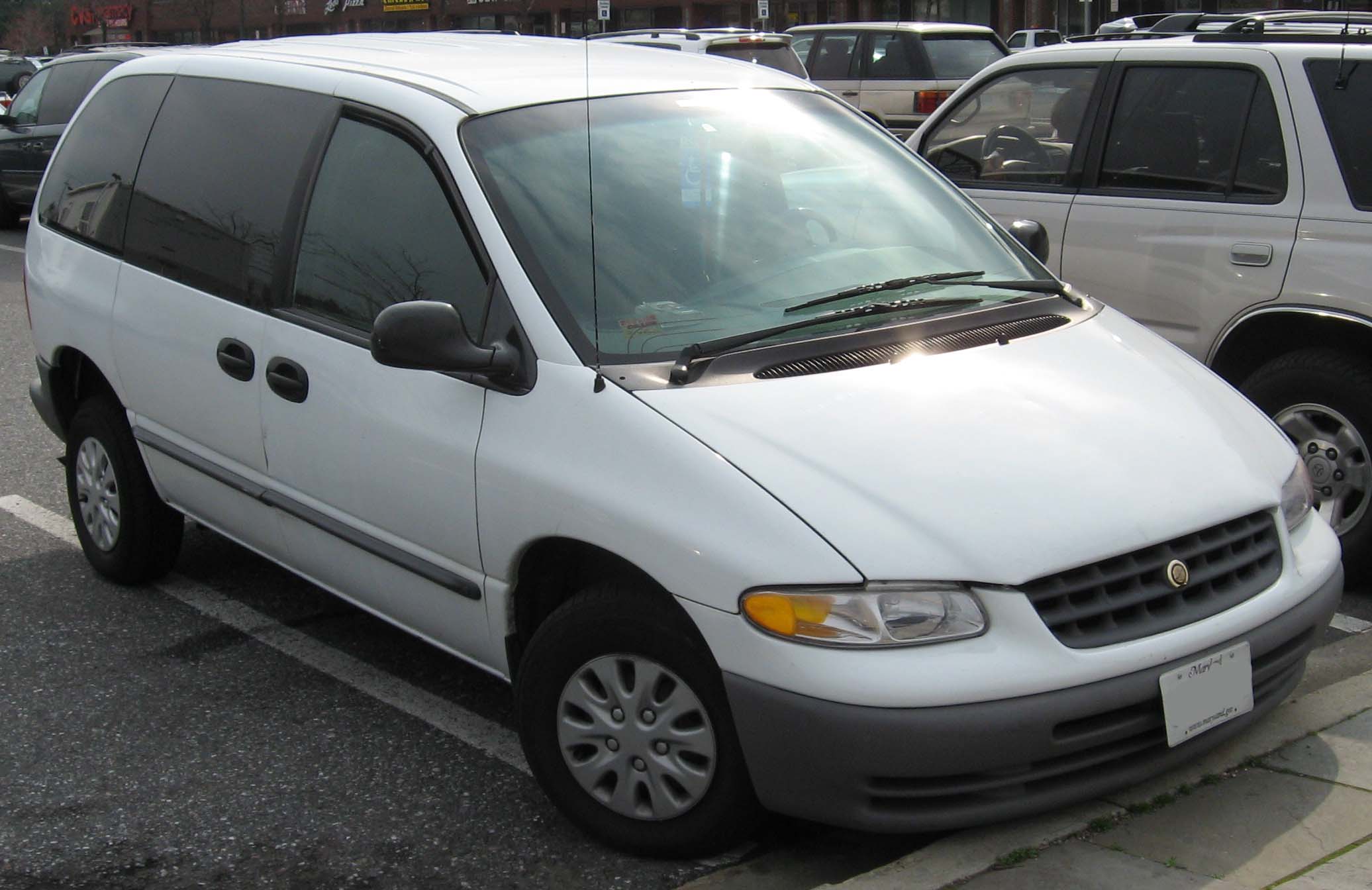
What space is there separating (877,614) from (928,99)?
588 inches

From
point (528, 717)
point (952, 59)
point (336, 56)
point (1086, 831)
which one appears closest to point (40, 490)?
point (336, 56)

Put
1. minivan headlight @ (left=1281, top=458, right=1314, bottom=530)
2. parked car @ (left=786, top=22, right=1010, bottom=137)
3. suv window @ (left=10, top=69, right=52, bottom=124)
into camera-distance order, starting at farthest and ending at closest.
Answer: parked car @ (left=786, top=22, right=1010, bottom=137) < suv window @ (left=10, top=69, right=52, bottom=124) < minivan headlight @ (left=1281, top=458, right=1314, bottom=530)

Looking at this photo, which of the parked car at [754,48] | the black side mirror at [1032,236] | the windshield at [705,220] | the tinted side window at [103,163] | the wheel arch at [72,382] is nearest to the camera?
the windshield at [705,220]

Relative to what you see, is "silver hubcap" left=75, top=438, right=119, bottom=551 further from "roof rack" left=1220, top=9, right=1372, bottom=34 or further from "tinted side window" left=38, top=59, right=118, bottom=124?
"tinted side window" left=38, top=59, right=118, bottom=124

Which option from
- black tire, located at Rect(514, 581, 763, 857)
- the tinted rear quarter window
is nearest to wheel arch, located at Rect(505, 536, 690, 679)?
black tire, located at Rect(514, 581, 763, 857)

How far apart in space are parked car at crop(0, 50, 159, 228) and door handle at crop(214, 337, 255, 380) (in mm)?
12884

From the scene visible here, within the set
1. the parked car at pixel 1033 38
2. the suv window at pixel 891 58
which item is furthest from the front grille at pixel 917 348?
the parked car at pixel 1033 38

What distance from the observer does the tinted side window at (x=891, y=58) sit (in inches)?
693

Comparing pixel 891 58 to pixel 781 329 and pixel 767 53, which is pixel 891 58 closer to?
pixel 767 53

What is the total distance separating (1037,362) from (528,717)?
1.51 m

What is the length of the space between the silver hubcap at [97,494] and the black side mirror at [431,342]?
7.27 ft

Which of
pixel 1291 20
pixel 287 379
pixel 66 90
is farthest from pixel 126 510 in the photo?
pixel 66 90

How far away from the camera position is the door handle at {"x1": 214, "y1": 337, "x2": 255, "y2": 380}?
4.46 metres

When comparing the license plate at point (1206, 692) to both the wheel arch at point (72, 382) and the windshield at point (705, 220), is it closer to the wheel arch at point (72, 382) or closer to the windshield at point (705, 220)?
the windshield at point (705, 220)
